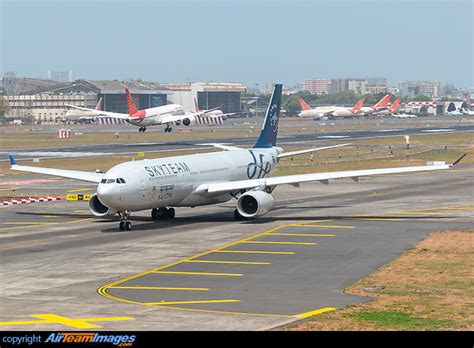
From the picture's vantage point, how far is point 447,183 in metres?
98.3

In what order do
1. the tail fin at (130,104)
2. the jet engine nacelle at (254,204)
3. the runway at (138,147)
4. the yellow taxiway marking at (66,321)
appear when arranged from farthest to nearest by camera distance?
the tail fin at (130,104), the runway at (138,147), the jet engine nacelle at (254,204), the yellow taxiway marking at (66,321)

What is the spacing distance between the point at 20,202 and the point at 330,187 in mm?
29846

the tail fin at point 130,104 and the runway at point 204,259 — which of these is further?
the tail fin at point 130,104

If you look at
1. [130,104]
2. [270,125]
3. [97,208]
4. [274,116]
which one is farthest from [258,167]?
[130,104]

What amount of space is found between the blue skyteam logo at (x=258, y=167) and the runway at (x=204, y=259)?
306cm

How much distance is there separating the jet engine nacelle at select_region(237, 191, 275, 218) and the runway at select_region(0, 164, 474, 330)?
2.81 feet

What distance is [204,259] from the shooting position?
51.5m

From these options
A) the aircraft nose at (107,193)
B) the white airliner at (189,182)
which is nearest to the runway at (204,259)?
the white airliner at (189,182)

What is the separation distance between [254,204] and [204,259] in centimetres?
1712

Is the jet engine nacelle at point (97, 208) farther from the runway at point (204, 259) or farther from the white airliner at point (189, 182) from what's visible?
the runway at point (204, 259)

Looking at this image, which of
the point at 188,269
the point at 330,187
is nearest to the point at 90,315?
the point at 188,269

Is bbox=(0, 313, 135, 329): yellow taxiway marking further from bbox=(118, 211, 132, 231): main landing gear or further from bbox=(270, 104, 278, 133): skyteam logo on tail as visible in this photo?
bbox=(270, 104, 278, 133): skyteam logo on tail

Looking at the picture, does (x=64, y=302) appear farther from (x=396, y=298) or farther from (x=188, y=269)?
(x=396, y=298)

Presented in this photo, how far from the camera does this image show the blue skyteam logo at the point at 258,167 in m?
77.0
